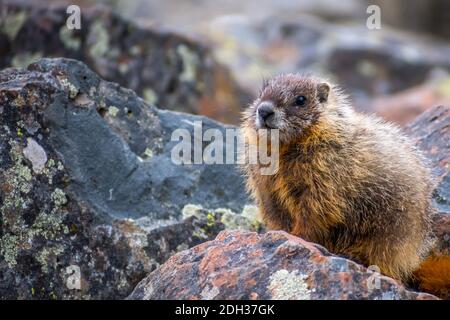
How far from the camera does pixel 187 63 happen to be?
12.2m

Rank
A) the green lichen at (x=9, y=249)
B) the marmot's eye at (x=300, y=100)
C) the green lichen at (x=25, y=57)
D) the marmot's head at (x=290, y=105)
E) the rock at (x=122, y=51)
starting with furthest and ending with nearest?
the rock at (x=122, y=51), the green lichen at (x=25, y=57), the marmot's eye at (x=300, y=100), the marmot's head at (x=290, y=105), the green lichen at (x=9, y=249)

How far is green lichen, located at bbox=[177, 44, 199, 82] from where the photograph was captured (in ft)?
40.0

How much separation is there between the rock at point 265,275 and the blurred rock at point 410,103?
8.53 metres

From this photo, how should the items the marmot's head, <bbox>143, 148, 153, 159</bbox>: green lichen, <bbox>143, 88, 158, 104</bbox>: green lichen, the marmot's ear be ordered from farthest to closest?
<bbox>143, 88, 158, 104</bbox>: green lichen → <bbox>143, 148, 153, 159</bbox>: green lichen → the marmot's ear → the marmot's head

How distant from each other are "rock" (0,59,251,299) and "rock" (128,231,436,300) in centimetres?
87

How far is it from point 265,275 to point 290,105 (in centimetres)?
218

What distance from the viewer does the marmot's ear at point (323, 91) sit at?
7.11 meters

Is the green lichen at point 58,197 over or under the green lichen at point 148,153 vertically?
under

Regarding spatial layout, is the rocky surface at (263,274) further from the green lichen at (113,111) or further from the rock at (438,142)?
the rock at (438,142)

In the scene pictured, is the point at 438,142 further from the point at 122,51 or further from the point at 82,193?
the point at 122,51

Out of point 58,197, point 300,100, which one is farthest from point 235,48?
point 58,197

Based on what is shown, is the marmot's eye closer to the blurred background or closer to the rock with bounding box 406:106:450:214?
the rock with bounding box 406:106:450:214

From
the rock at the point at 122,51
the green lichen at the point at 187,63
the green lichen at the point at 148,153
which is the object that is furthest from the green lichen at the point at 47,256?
the green lichen at the point at 187,63

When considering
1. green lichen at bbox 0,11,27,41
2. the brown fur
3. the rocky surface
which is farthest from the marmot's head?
green lichen at bbox 0,11,27,41
